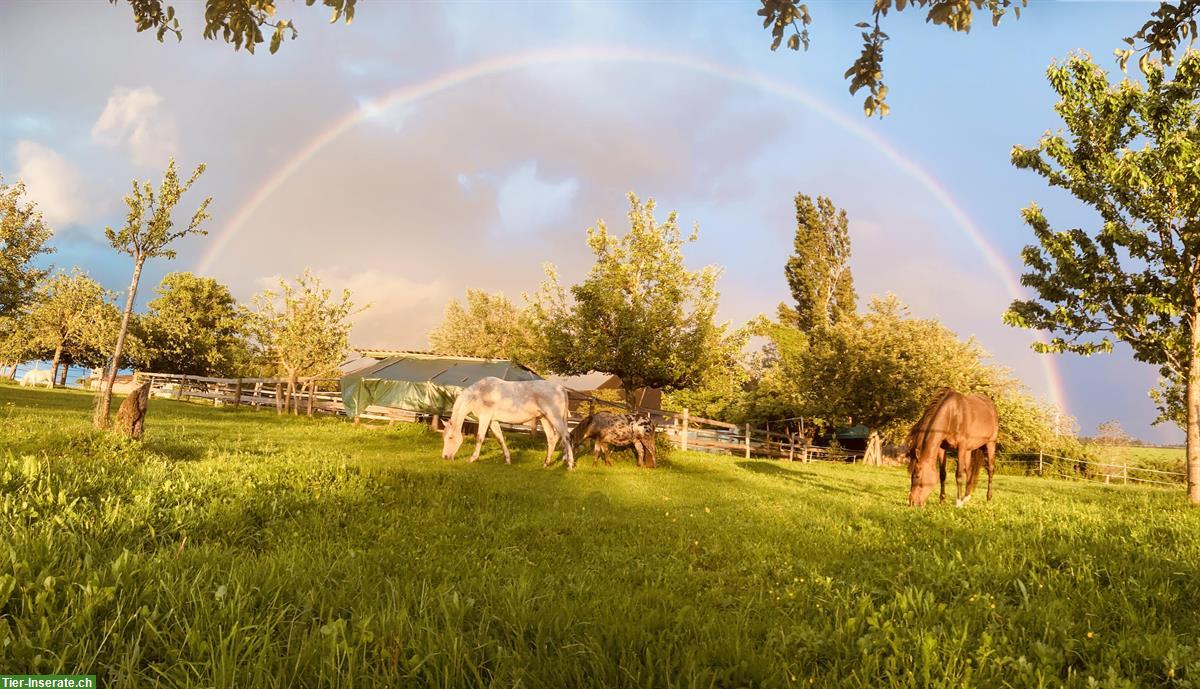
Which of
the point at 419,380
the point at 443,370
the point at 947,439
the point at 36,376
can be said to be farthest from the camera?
the point at 36,376

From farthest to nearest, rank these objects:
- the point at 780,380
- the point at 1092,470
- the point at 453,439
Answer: the point at 780,380 → the point at 1092,470 → the point at 453,439

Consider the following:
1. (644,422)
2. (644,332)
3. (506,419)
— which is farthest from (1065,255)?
(506,419)

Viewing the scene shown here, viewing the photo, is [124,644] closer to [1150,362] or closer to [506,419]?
[506,419]

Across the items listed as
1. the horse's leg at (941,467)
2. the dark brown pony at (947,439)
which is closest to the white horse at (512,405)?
the dark brown pony at (947,439)

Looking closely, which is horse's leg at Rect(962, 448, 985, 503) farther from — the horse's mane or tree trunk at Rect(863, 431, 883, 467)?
tree trunk at Rect(863, 431, 883, 467)

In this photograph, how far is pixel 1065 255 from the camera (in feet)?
47.8

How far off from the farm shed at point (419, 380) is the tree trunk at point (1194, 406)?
19645mm

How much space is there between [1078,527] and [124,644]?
902 centimetres

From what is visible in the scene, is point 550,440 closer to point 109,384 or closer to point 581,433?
point 581,433

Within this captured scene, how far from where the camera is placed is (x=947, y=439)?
1077cm

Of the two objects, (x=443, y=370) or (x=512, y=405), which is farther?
(x=443, y=370)

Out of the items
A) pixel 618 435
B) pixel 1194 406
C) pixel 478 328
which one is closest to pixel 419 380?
pixel 618 435

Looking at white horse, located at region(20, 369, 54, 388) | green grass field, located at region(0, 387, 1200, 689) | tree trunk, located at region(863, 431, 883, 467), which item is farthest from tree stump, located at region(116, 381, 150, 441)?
white horse, located at region(20, 369, 54, 388)

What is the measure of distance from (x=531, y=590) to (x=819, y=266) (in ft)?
167
